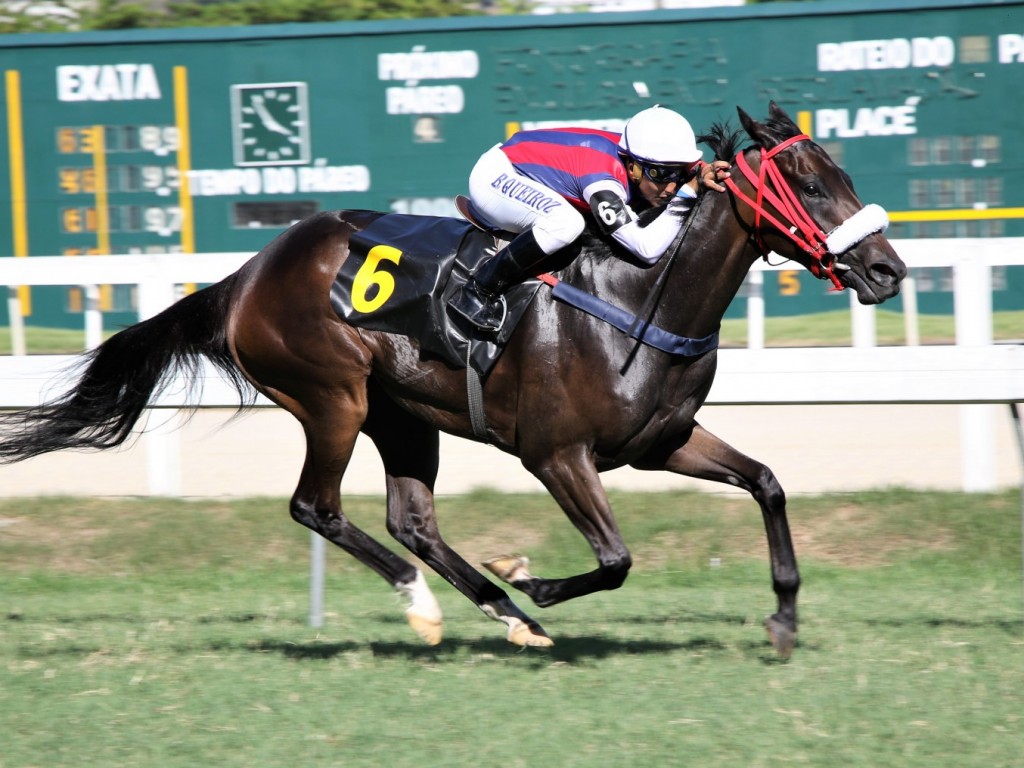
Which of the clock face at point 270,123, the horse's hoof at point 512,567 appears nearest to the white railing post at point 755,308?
the horse's hoof at point 512,567

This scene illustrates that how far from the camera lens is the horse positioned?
15.4 ft

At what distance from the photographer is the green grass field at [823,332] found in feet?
36.6

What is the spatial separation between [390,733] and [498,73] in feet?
29.3

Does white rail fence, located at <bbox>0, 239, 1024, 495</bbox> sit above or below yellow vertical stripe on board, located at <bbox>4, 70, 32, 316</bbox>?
below

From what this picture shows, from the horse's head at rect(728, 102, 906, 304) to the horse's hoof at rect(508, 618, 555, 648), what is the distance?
1541mm

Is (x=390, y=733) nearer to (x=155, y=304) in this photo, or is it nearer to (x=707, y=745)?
(x=707, y=745)

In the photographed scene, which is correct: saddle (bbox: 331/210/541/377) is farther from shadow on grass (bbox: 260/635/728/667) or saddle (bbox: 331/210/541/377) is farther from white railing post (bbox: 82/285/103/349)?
white railing post (bbox: 82/285/103/349)

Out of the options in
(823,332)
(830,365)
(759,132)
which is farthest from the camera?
(823,332)

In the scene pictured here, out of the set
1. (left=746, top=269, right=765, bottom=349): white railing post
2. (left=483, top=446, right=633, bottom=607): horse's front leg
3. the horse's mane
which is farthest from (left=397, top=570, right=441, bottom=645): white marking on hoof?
(left=746, top=269, right=765, bottom=349): white railing post

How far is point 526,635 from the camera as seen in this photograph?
4973 millimetres

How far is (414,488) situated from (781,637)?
1.56 metres

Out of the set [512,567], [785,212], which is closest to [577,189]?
[785,212]

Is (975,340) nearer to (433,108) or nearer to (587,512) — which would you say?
(587,512)

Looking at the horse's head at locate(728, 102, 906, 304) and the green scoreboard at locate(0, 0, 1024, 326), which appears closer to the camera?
the horse's head at locate(728, 102, 906, 304)
